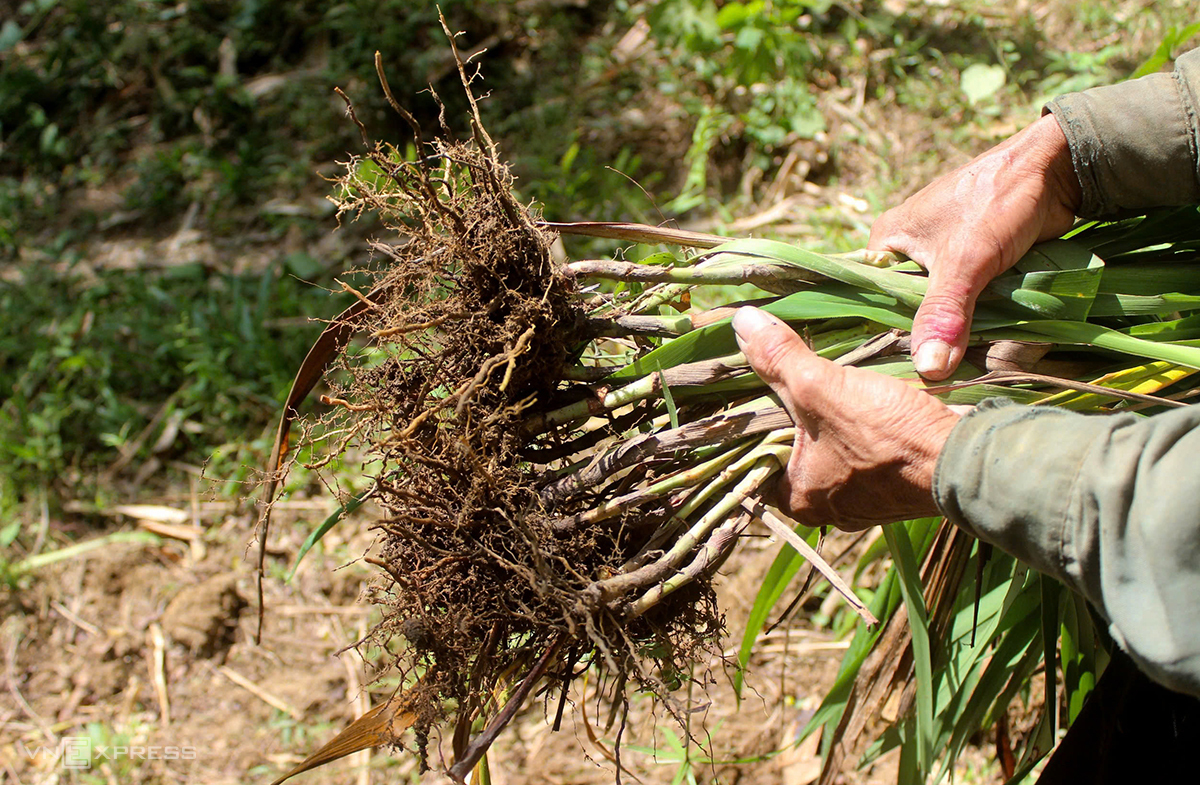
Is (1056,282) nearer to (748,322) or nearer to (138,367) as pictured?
(748,322)

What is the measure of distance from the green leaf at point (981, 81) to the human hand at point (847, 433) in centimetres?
202

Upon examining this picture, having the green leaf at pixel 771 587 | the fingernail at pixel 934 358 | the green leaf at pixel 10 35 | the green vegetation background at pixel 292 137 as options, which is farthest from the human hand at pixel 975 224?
the green leaf at pixel 10 35

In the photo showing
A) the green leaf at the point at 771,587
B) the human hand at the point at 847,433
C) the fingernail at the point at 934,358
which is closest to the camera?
the human hand at the point at 847,433

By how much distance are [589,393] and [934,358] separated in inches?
19.6

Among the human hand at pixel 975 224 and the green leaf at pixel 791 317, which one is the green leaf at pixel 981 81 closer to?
the human hand at pixel 975 224

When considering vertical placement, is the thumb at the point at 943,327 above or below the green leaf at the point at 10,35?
above

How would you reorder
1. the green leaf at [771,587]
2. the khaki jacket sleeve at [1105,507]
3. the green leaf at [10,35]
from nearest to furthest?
the khaki jacket sleeve at [1105,507], the green leaf at [771,587], the green leaf at [10,35]

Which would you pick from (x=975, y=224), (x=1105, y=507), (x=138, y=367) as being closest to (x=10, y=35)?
(x=138, y=367)

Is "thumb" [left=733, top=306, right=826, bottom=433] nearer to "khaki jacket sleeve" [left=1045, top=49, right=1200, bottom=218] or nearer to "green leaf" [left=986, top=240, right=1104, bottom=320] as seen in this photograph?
"green leaf" [left=986, top=240, right=1104, bottom=320]

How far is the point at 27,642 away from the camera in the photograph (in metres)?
2.23

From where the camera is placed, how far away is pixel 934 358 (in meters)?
1.12

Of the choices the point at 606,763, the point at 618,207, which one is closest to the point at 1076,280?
the point at 606,763

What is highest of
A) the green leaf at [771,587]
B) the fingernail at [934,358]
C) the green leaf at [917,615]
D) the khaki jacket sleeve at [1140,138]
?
the khaki jacket sleeve at [1140,138]

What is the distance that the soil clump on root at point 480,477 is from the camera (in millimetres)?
1104
